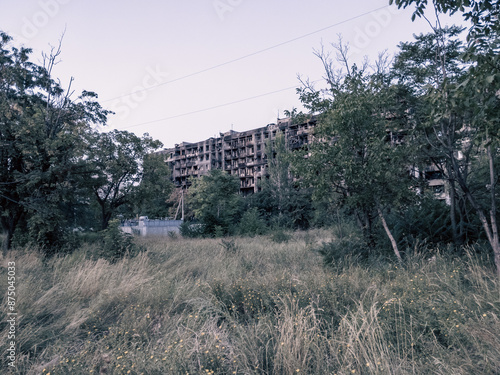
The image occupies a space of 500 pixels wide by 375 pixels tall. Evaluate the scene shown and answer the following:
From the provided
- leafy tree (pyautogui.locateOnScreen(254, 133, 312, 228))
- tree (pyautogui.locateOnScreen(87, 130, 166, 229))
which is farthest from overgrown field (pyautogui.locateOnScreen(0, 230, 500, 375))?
leafy tree (pyautogui.locateOnScreen(254, 133, 312, 228))

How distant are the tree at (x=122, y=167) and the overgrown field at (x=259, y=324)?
1923cm

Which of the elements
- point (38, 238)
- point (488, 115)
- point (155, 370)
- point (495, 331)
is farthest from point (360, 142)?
point (38, 238)

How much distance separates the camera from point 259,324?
4.46 metres

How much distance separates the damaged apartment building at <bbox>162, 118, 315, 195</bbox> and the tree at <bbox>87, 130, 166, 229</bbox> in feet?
136

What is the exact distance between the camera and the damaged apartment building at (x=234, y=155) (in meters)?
74.6

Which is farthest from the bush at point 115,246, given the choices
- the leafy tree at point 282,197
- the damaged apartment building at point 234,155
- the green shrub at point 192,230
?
the damaged apartment building at point 234,155

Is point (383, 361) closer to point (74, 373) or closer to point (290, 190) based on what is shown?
point (74, 373)

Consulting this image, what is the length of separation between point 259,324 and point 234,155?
258 feet

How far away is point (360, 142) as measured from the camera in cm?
910

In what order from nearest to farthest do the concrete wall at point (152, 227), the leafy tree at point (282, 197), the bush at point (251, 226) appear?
the bush at point (251, 226), the concrete wall at point (152, 227), the leafy tree at point (282, 197)

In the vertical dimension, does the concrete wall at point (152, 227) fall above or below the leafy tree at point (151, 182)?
below

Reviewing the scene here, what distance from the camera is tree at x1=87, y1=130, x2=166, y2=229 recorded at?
26.3 m

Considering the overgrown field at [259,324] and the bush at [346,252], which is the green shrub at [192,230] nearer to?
the bush at [346,252]

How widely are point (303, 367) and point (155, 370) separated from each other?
60.3 inches
